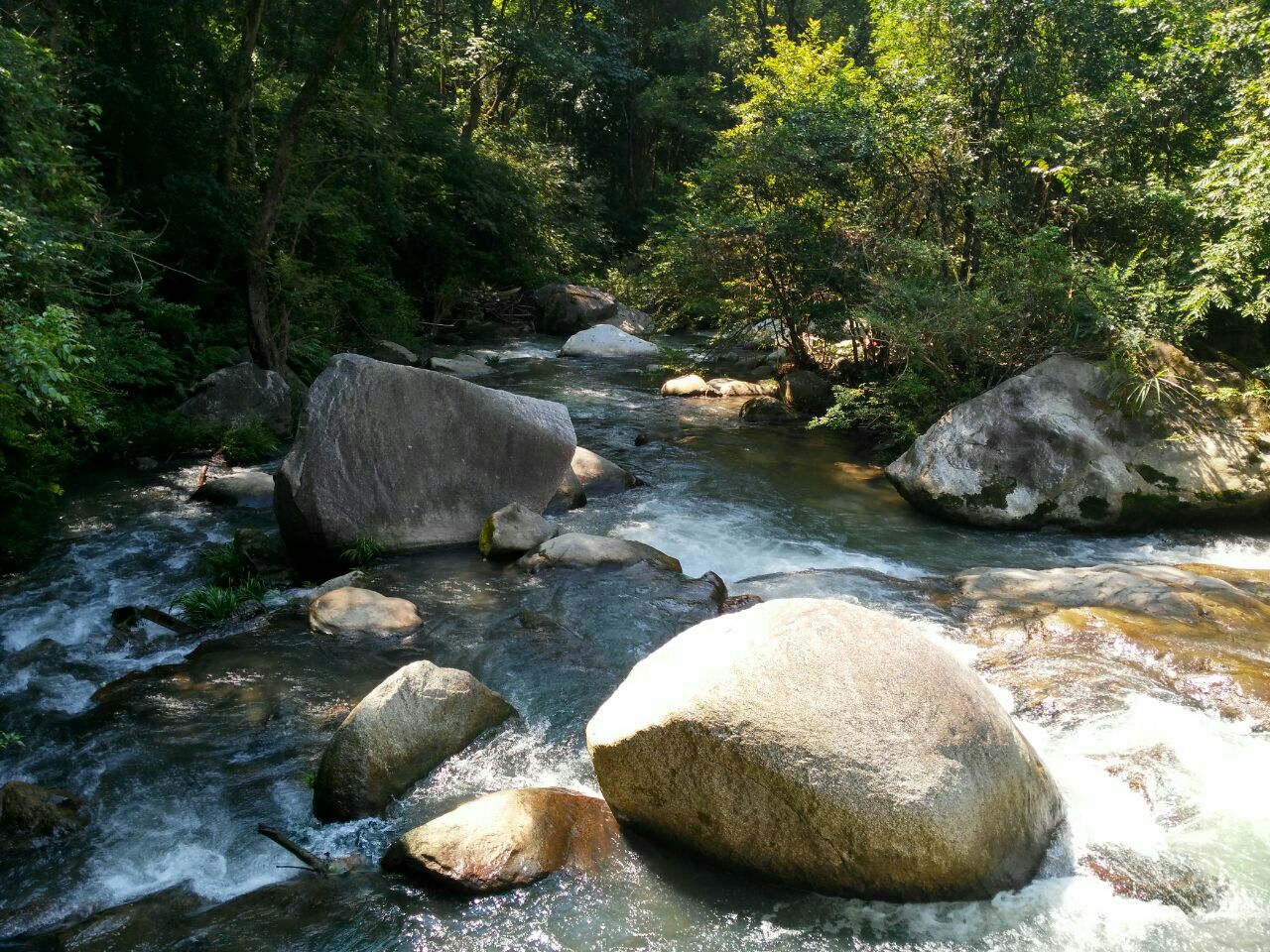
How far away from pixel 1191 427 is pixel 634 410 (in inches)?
333

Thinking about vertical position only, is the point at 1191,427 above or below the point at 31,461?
above

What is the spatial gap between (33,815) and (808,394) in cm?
1261

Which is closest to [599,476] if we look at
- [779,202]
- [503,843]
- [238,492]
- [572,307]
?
[238,492]

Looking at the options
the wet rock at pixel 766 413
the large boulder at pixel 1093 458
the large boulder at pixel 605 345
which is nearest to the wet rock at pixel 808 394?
the wet rock at pixel 766 413

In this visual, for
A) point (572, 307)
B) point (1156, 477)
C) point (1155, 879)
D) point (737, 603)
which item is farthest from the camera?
point (572, 307)

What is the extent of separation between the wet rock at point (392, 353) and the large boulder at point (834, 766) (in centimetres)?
1433

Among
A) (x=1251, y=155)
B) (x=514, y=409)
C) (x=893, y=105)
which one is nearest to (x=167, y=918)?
(x=514, y=409)

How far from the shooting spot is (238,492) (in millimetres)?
10117

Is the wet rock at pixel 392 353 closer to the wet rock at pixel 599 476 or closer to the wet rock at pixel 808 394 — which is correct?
the wet rock at pixel 808 394

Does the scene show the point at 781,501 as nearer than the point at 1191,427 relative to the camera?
No

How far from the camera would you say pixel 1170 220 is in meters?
11.0

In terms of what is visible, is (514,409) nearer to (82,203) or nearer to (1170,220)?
A: (82,203)

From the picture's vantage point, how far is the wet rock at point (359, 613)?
6938mm

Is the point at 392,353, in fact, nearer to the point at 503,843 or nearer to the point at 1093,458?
the point at 1093,458
